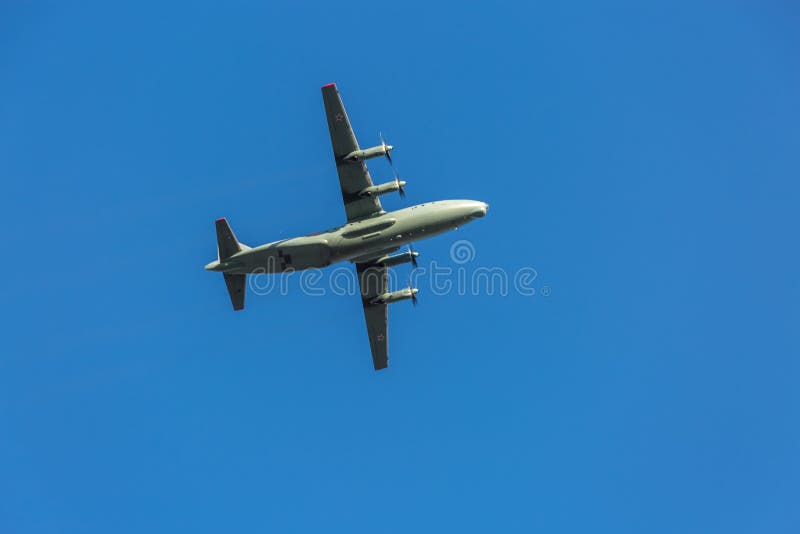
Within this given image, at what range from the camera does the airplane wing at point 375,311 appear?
50.2 metres

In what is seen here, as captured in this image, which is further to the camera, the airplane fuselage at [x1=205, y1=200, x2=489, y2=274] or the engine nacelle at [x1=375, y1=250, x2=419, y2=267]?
the engine nacelle at [x1=375, y1=250, x2=419, y2=267]

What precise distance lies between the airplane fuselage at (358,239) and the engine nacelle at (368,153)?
3.65 meters

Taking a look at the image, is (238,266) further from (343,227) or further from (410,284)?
(410,284)

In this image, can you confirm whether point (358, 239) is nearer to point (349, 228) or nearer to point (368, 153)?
point (349, 228)

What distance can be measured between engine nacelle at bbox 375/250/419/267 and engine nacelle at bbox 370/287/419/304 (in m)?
2.15

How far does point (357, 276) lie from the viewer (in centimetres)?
5053

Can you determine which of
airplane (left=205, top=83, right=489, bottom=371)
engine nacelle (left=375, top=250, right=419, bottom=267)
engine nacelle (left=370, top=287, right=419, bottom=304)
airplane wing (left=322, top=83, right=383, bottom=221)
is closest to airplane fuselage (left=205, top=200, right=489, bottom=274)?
airplane (left=205, top=83, right=489, bottom=371)

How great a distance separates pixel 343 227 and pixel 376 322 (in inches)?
339

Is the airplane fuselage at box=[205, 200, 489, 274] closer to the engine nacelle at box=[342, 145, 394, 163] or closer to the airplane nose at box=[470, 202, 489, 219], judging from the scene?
the airplane nose at box=[470, 202, 489, 219]

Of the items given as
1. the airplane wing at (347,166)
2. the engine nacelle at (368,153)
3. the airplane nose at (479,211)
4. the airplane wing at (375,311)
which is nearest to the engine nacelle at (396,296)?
the airplane wing at (375,311)

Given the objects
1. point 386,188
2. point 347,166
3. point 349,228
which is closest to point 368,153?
point 347,166

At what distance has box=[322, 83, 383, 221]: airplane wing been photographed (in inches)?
1806

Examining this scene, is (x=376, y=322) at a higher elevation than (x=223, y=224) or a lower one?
lower

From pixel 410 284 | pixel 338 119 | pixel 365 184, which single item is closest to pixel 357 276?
pixel 410 284
